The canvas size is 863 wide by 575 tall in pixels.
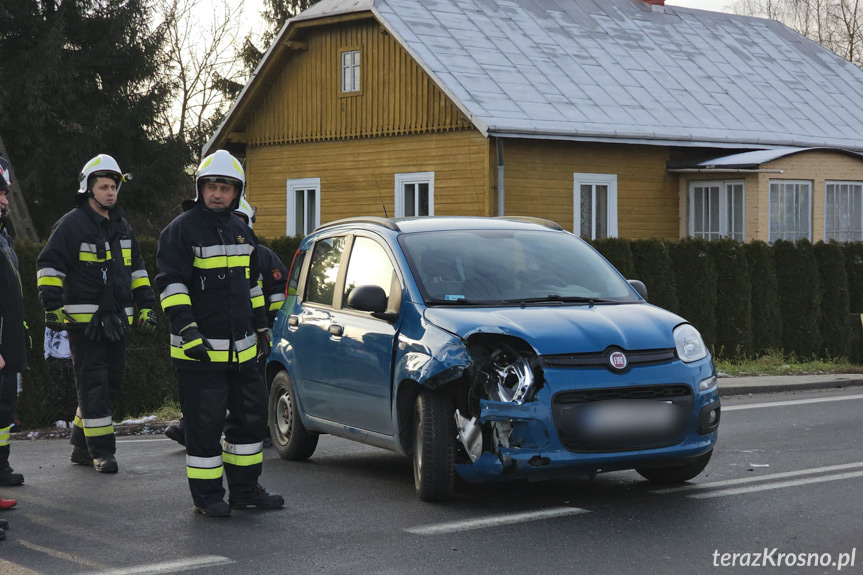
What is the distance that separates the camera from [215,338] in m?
7.46

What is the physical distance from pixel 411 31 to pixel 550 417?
20.8m

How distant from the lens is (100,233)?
30.2 ft

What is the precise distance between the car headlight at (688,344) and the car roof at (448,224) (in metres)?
1.52

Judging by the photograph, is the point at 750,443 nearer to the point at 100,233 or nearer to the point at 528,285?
the point at 528,285

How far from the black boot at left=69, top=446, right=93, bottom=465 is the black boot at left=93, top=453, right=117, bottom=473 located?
32cm

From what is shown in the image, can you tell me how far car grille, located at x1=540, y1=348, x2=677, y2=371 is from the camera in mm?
7195

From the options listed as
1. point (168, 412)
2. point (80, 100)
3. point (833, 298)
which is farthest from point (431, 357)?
point (80, 100)

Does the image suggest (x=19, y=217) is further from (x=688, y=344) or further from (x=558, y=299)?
(x=688, y=344)

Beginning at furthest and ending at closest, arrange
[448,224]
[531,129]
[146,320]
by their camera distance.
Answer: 1. [531,129]
2. [146,320]
3. [448,224]

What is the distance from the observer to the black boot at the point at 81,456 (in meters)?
9.60

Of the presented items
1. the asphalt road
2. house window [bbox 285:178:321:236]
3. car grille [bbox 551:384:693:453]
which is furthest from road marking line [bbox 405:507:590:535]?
house window [bbox 285:178:321:236]

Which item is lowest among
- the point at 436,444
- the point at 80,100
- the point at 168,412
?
the point at 168,412

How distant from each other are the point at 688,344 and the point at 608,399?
747mm

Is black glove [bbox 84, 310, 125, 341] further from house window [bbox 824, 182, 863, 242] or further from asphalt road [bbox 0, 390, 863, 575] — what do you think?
house window [bbox 824, 182, 863, 242]
